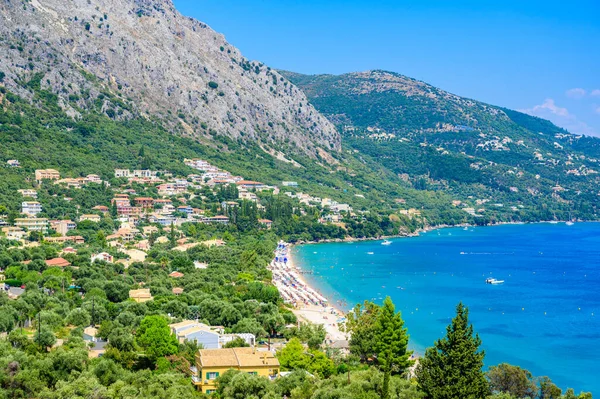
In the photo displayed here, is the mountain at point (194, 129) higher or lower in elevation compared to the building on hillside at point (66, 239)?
higher

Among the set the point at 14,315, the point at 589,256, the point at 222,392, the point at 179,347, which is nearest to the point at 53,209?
the point at 14,315

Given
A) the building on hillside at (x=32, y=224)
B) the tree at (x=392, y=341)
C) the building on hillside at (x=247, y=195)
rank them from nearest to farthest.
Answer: the tree at (x=392, y=341), the building on hillside at (x=32, y=224), the building on hillside at (x=247, y=195)

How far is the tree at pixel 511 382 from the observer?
1166 inches

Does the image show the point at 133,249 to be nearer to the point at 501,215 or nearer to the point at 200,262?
the point at 200,262

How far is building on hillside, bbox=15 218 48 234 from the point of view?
66.4 m

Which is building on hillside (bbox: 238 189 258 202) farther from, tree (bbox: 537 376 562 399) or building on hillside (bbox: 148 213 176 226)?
tree (bbox: 537 376 562 399)

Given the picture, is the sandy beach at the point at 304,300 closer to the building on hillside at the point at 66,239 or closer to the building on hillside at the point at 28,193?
the building on hillside at the point at 66,239

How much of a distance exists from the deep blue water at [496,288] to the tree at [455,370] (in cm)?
1292

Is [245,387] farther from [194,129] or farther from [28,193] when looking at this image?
[194,129]

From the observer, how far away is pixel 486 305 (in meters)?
57.0

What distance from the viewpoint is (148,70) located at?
11856 centimetres

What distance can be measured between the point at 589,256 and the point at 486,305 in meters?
38.2

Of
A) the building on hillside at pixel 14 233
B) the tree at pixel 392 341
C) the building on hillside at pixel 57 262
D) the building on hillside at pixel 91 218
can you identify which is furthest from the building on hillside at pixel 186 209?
the tree at pixel 392 341

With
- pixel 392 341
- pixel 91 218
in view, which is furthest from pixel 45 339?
pixel 91 218
